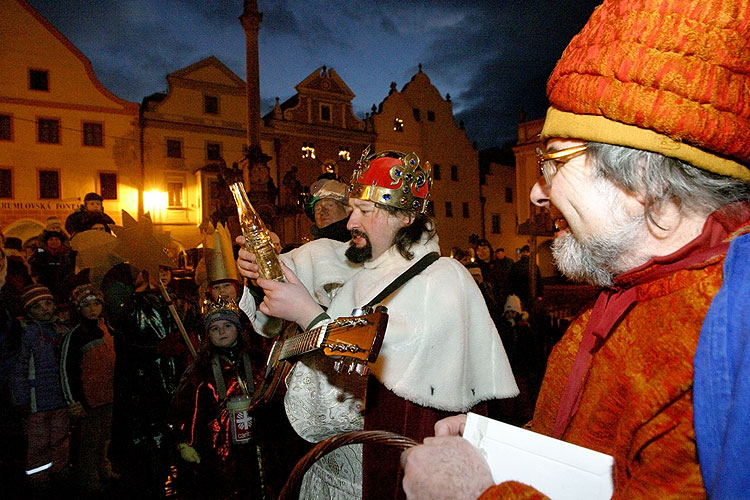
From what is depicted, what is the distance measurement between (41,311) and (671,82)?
259 inches

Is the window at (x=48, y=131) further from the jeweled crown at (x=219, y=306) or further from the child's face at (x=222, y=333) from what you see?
the child's face at (x=222, y=333)

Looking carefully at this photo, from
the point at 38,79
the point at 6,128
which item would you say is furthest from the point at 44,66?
the point at 6,128

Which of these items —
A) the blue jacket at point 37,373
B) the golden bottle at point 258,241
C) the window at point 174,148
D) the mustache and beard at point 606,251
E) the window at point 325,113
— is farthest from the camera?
the window at point 325,113

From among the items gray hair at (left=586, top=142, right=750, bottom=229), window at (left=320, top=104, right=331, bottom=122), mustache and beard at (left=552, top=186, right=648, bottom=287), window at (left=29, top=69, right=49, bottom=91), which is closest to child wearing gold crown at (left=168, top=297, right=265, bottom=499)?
mustache and beard at (left=552, top=186, right=648, bottom=287)

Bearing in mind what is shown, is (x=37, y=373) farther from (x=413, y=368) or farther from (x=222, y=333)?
(x=413, y=368)

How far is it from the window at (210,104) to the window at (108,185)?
19.7 feet

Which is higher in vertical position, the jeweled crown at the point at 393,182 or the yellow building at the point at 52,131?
A: the yellow building at the point at 52,131

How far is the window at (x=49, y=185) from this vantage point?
2169 centimetres

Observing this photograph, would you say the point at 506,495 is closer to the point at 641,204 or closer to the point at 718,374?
the point at 718,374

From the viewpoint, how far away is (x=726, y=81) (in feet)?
3.41

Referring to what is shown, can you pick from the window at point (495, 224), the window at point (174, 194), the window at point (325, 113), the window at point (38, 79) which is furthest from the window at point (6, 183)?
the window at point (495, 224)

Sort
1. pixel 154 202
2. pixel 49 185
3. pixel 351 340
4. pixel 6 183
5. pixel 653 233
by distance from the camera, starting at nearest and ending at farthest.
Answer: pixel 653 233 < pixel 351 340 < pixel 6 183 < pixel 49 185 < pixel 154 202

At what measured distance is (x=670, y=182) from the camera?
1.15 metres

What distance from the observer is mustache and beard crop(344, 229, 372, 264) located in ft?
8.96
